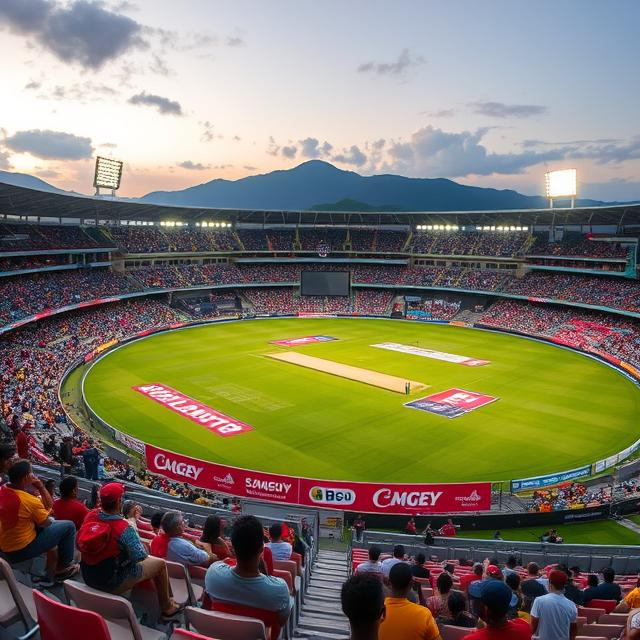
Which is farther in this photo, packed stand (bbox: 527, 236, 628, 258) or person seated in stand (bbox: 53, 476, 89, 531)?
packed stand (bbox: 527, 236, 628, 258)

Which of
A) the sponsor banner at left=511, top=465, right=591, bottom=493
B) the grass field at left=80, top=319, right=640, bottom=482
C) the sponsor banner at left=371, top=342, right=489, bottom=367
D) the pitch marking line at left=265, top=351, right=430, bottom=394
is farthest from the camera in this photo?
the sponsor banner at left=371, top=342, right=489, bottom=367

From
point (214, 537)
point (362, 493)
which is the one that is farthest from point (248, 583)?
point (362, 493)

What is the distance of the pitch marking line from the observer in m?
42.3

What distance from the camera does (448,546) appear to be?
727 inches

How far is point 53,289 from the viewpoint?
58.2m

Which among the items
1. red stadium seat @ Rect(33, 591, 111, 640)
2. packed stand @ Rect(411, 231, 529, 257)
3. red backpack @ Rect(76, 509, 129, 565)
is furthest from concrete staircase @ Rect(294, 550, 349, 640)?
packed stand @ Rect(411, 231, 529, 257)

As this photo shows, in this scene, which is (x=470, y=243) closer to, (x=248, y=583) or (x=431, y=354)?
(x=431, y=354)

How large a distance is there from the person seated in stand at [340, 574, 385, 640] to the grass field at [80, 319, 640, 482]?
2346cm

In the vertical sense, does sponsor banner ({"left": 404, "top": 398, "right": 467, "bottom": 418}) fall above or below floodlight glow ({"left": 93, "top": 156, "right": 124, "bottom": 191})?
below

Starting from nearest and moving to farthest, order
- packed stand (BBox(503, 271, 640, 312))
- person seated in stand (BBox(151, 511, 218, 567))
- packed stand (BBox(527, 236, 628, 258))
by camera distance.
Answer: person seated in stand (BBox(151, 511, 218, 567))
packed stand (BBox(503, 271, 640, 312))
packed stand (BBox(527, 236, 628, 258))

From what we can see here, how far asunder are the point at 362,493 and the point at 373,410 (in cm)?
1453

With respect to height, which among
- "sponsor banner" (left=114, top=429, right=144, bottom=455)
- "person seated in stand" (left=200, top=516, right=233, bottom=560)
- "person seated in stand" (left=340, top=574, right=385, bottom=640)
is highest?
"person seated in stand" (left=340, top=574, right=385, bottom=640)

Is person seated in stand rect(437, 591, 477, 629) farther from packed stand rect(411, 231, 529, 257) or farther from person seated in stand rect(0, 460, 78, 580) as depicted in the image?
packed stand rect(411, 231, 529, 257)

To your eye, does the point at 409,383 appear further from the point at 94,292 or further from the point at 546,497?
the point at 94,292
